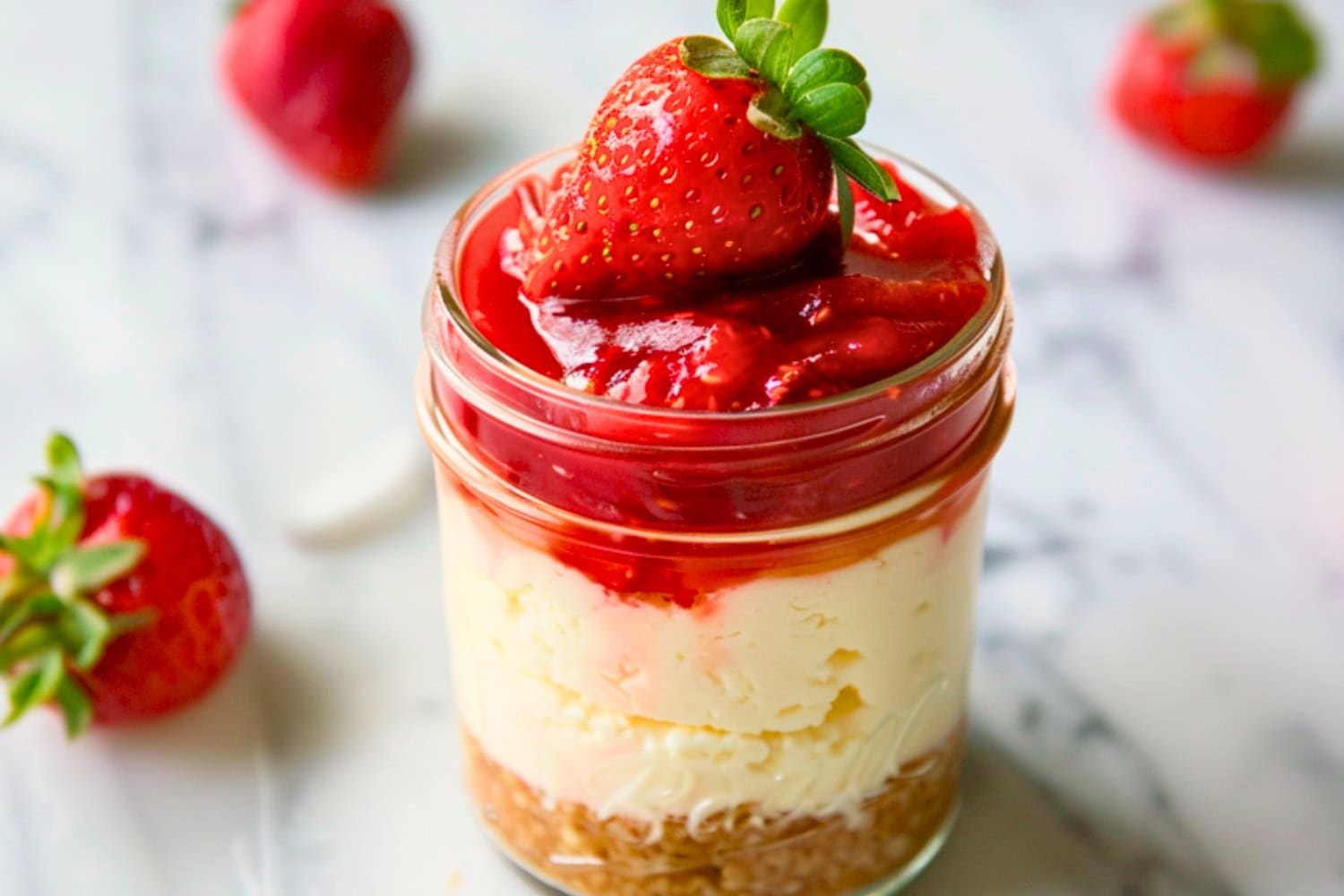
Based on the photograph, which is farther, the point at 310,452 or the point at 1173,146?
the point at 1173,146

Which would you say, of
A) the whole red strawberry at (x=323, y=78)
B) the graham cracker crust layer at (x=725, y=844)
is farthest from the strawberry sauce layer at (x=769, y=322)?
the whole red strawberry at (x=323, y=78)

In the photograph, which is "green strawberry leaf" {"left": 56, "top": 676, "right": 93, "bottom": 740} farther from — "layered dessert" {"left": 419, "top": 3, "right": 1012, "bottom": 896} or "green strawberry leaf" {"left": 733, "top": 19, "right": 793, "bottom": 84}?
"green strawberry leaf" {"left": 733, "top": 19, "right": 793, "bottom": 84}

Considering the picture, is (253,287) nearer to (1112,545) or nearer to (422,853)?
(422,853)

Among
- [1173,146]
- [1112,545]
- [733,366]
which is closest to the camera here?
[733,366]

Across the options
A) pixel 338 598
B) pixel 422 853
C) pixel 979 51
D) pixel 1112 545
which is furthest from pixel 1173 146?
pixel 422 853

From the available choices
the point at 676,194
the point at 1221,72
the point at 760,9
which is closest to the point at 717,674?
the point at 676,194

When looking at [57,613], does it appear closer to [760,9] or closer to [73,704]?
[73,704]
